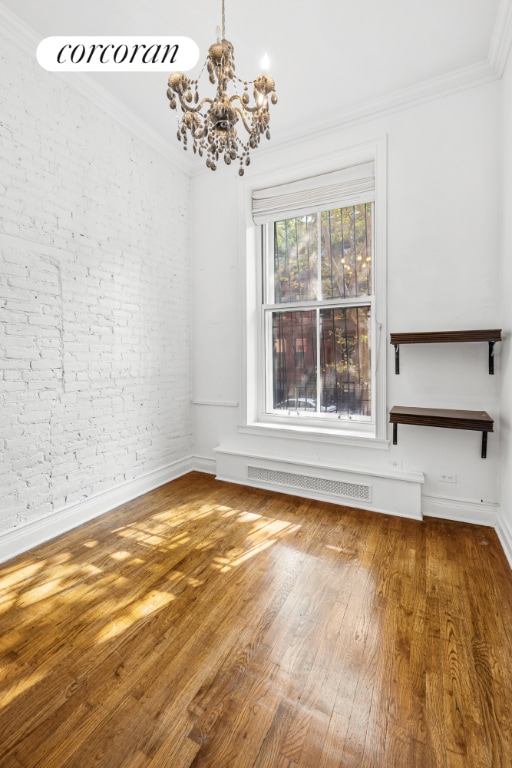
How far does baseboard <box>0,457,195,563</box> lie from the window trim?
0.97 metres

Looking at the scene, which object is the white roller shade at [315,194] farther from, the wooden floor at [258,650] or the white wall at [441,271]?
the wooden floor at [258,650]

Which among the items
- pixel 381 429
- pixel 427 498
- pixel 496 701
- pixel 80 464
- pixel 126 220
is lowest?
pixel 496 701

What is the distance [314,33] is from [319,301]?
1820 mm

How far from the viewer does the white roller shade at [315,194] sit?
300 cm

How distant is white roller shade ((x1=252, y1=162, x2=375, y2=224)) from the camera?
3.00 metres

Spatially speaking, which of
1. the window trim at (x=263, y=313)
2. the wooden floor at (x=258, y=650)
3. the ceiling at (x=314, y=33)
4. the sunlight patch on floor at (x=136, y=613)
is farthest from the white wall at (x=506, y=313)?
the sunlight patch on floor at (x=136, y=613)

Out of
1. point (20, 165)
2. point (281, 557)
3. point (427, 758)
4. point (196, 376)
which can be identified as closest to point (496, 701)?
point (427, 758)

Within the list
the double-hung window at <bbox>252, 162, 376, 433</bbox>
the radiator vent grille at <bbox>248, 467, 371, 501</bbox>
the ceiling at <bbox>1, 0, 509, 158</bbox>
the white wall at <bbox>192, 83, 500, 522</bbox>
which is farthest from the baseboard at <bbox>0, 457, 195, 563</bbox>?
the ceiling at <bbox>1, 0, 509, 158</bbox>

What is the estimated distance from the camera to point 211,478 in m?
Answer: 3.65

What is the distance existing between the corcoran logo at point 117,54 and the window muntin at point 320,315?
151 cm

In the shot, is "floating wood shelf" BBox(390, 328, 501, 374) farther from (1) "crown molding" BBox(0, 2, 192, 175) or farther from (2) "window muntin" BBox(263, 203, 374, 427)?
(1) "crown molding" BBox(0, 2, 192, 175)

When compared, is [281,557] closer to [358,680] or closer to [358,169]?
[358,680]

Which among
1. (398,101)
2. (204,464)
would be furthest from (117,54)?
(204,464)

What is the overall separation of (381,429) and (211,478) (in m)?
1.78
